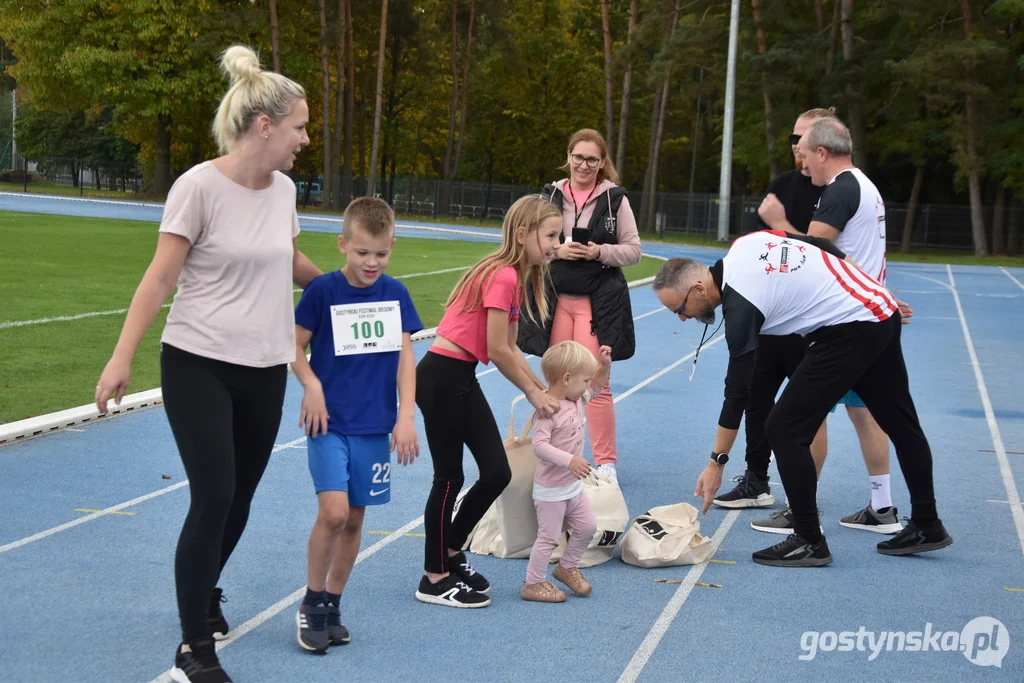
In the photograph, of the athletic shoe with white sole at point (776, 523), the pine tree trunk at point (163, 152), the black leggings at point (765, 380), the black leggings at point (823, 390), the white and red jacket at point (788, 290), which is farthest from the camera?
the pine tree trunk at point (163, 152)

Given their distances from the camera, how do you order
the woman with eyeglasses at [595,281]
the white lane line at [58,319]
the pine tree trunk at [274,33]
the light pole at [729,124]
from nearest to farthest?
the woman with eyeglasses at [595,281] → the white lane line at [58,319] → the light pole at [729,124] → the pine tree trunk at [274,33]

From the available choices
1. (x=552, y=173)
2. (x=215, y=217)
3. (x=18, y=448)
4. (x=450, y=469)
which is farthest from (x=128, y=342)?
(x=552, y=173)

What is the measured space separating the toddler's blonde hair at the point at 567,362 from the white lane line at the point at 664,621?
3.41 ft

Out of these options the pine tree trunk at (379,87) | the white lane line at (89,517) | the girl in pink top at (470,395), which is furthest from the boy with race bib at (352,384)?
the pine tree trunk at (379,87)

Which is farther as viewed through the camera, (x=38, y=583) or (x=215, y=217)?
(x=38, y=583)

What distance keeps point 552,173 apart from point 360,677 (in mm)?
65091

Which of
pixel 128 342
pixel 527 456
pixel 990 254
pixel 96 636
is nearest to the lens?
pixel 128 342

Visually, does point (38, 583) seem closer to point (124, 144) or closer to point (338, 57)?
point (338, 57)

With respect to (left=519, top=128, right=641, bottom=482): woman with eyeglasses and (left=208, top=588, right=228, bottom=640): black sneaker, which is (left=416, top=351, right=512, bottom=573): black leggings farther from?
(left=519, top=128, right=641, bottom=482): woman with eyeglasses

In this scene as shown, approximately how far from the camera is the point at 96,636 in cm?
432

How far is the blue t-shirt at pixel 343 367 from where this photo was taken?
4.18 metres

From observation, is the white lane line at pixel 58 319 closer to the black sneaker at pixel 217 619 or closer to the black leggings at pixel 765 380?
the black leggings at pixel 765 380

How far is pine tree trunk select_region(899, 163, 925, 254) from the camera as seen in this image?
45000mm

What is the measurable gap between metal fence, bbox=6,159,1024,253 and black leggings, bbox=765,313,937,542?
36728mm
